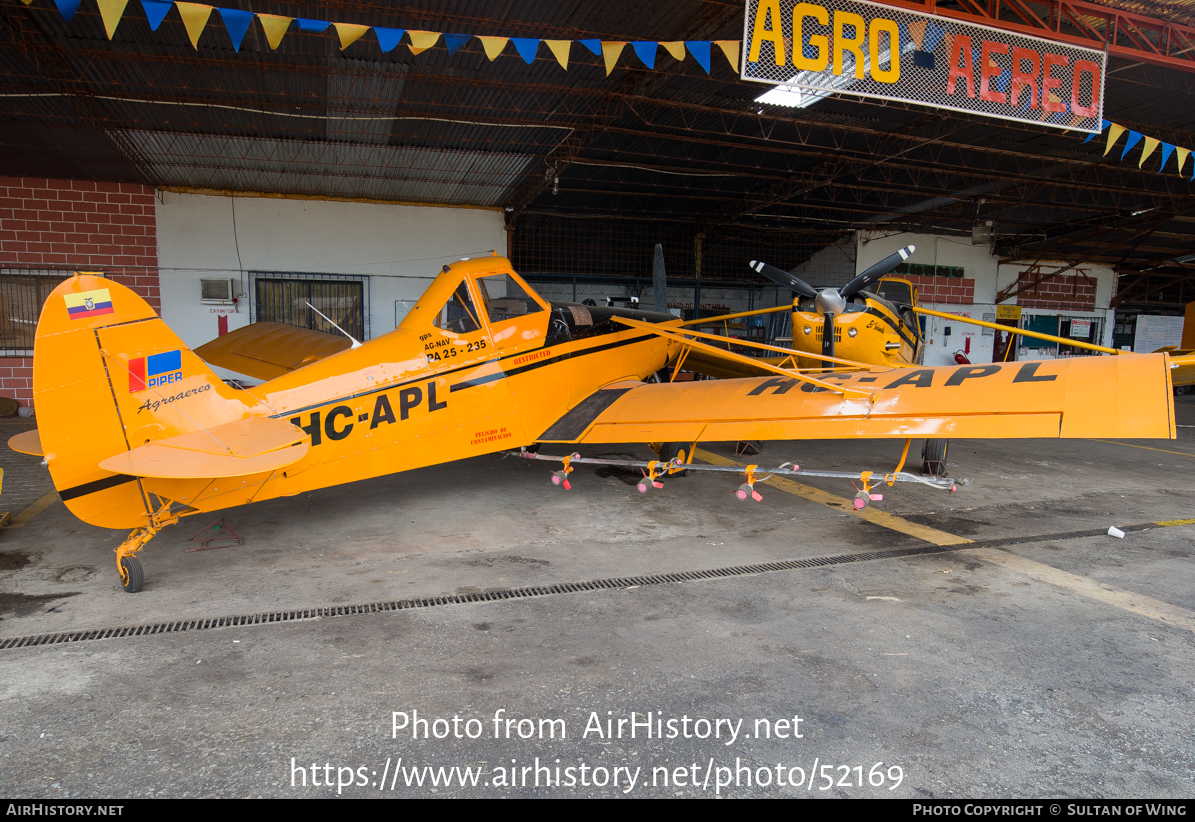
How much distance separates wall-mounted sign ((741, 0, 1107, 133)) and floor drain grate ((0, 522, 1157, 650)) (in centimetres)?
484

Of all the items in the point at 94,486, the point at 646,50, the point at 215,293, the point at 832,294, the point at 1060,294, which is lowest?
the point at 94,486

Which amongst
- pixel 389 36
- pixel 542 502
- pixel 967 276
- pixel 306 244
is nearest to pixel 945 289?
pixel 967 276

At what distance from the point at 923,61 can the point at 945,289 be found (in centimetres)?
1627

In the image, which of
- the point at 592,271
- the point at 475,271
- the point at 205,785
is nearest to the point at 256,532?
the point at 475,271

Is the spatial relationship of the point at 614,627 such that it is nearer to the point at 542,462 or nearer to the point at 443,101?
the point at 542,462

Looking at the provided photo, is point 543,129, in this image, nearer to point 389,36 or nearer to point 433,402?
point 389,36

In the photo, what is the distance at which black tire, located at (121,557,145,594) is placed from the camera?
438 centimetres

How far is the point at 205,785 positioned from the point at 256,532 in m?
3.75

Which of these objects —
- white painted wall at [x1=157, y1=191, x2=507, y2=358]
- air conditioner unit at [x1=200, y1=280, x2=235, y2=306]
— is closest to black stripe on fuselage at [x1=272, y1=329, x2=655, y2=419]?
white painted wall at [x1=157, y1=191, x2=507, y2=358]

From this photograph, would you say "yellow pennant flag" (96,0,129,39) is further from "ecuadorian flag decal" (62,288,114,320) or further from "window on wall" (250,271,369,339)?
"window on wall" (250,271,369,339)

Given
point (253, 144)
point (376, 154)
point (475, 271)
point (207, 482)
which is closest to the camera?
point (207, 482)

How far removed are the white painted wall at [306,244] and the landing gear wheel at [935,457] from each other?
11539 mm

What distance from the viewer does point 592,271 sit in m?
23.0

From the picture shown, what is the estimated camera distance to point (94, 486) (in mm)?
4230
